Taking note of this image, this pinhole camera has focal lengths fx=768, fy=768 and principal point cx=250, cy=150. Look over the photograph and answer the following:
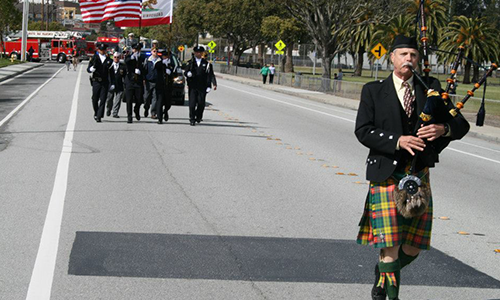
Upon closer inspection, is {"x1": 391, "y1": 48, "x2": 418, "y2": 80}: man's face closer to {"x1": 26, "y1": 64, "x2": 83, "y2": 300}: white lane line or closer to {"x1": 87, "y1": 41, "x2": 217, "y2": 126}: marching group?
{"x1": 26, "y1": 64, "x2": 83, "y2": 300}: white lane line

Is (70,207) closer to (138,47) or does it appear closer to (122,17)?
(138,47)

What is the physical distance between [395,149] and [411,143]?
0.41ft

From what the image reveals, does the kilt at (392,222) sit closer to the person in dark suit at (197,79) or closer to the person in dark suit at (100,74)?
the person in dark suit at (197,79)

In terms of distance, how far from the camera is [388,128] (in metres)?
5.00

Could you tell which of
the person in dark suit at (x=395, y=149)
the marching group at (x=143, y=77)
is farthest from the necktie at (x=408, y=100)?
the marching group at (x=143, y=77)

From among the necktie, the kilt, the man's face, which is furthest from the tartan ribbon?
the man's face

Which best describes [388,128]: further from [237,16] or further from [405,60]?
[237,16]

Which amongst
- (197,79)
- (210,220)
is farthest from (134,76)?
(210,220)

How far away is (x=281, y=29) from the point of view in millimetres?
71438

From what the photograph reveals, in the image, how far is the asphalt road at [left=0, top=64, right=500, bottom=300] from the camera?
5.95m

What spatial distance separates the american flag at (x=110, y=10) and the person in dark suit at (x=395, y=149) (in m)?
24.5

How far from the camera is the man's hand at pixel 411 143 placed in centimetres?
473

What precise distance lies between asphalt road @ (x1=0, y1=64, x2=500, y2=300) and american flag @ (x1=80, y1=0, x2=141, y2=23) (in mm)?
13709

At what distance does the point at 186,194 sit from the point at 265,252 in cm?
286
